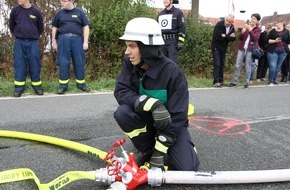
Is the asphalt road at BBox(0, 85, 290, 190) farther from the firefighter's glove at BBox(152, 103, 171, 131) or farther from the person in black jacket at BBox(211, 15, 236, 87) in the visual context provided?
the person in black jacket at BBox(211, 15, 236, 87)

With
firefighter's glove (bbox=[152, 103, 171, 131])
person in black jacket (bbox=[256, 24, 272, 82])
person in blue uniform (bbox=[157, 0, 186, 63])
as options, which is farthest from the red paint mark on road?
person in black jacket (bbox=[256, 24, 272, 82])

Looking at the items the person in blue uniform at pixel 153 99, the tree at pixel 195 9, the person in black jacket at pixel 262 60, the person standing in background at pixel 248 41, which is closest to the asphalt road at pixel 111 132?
the person in blue uniform at pixel 153 99

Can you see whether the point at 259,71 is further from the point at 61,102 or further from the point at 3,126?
the point at 3,126

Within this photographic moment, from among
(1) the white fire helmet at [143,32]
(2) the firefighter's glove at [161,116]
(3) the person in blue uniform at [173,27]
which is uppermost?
(1) the white fire helmet at [143,32]

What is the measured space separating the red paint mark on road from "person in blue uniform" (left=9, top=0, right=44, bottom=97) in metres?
3.33

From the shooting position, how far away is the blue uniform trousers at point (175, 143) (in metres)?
2.77

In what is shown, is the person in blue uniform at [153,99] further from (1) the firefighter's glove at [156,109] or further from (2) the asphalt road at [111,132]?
(2) the asphalt road at [111,132]

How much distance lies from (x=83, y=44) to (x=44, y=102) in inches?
66.2

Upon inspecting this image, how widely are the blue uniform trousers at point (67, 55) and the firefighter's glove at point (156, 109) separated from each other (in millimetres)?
4270

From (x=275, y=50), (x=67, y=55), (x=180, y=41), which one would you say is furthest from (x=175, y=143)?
(x=275, y=50)

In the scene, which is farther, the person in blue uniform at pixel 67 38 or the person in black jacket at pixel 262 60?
the person in black jacket at pixel 262 60

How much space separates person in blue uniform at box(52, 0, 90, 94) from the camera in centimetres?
653

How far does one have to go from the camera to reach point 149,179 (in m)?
2.50

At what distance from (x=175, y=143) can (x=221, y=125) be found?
6.33 feet
